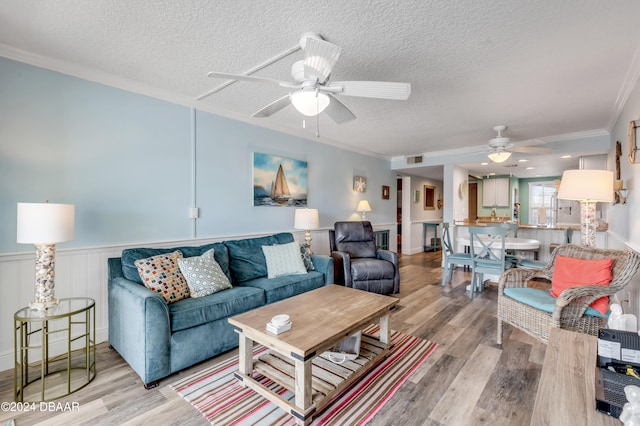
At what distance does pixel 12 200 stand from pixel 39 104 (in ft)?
2.59

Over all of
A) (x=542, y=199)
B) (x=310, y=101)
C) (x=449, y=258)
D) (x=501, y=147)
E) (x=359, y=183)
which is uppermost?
(x=501, y=147)

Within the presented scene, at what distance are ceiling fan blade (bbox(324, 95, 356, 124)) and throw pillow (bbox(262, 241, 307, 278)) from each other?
1645mm

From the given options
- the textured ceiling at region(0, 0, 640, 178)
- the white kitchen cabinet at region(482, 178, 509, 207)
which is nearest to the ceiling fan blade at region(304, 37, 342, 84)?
the textured ceiling at region(0, 0, 640, 178)

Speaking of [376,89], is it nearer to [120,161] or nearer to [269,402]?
[269,402]

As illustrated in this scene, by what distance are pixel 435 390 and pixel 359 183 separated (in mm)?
4183

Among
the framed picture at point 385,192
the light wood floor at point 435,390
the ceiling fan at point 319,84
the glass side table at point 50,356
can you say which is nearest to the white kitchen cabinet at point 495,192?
the framed picture at point 385,192

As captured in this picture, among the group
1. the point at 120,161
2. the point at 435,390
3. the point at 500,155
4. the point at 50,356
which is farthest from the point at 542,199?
the point at 50,356

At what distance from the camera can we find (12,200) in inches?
88.7

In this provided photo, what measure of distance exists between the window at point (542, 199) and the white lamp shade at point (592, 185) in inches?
266

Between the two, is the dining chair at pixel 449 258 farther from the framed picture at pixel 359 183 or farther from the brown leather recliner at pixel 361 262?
the framed picture at pixel 359 183

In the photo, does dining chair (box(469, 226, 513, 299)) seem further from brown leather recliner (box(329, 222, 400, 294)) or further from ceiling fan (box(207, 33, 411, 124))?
ceiling fan (box(207, 33, 411, 124))

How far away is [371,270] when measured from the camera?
13.0 ft

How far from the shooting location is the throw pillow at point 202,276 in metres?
2.52

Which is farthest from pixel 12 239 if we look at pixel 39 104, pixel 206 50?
pixel 206 50
